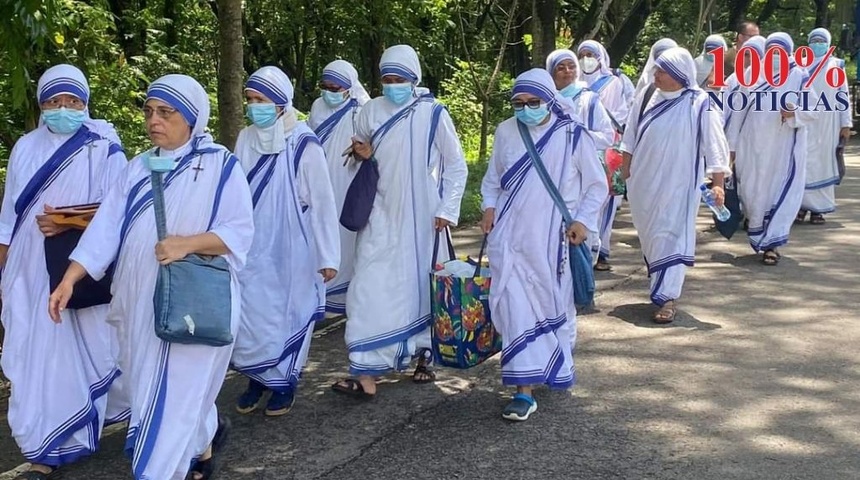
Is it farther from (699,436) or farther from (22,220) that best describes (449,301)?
(22,220)

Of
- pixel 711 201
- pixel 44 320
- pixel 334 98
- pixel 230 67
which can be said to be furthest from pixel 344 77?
pixel 44 320

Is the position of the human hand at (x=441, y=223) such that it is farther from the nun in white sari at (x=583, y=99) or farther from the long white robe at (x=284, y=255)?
the nun in white sari at (x=583, y=99)

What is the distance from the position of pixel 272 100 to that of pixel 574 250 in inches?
67.9

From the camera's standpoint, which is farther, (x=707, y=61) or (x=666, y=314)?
(x=707, y=61)

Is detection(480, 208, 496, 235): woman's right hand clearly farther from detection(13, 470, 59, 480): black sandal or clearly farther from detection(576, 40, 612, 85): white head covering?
detection(576, 40, 612, 85): white head covering

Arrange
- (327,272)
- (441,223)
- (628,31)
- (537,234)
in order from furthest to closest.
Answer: (628,31), (441,223), (537,234), (327,272)

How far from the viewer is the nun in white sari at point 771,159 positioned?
8.98 metres

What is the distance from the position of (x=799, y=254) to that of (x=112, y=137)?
6512mm

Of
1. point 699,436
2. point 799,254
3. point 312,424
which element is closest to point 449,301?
point 312,424

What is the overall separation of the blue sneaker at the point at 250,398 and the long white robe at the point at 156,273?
1.34m

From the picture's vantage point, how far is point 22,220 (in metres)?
4.66

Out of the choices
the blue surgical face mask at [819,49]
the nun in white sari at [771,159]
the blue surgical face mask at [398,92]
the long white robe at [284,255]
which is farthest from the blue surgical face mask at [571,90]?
the blue surgical face mask at [819,49]

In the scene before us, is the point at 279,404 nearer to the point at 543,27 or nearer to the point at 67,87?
the point at 67,87

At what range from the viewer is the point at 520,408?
5.16 metres
